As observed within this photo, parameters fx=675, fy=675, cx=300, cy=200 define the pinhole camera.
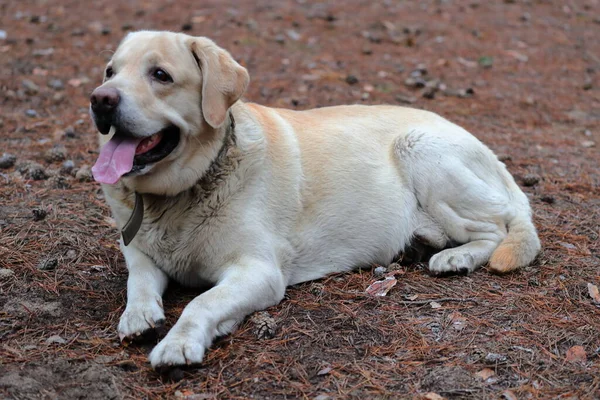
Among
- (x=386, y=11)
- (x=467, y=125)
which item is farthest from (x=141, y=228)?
(x=386, y=11)

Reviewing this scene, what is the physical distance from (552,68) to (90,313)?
8.17m

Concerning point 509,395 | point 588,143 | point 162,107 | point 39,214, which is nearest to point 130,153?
point 162,107

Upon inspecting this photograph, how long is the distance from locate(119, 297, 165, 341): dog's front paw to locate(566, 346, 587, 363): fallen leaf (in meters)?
1.87

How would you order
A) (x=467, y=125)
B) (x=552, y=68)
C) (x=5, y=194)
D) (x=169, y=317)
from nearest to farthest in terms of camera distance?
(x=169, y=317)
(x=5, y=194)
(x=467, y=125)
(x=552, y=68)

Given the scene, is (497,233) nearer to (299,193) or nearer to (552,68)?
(299,193)

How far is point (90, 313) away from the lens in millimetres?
3408

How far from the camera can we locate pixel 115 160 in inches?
129

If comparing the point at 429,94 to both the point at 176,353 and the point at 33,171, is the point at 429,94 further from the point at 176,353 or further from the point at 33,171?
the point at 176,353

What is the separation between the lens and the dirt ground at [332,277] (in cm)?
285

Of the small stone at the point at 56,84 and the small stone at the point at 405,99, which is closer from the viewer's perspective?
the small stone at the point at 56,84

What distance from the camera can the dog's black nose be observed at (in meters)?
3.17

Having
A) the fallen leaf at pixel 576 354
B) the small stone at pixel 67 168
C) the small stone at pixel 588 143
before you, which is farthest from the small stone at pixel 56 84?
the fallen leaf at pixel 576 354

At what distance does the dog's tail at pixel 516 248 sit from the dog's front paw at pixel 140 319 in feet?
6.50

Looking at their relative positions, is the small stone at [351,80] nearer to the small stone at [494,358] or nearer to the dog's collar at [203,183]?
the dog's collar at [203,183]
